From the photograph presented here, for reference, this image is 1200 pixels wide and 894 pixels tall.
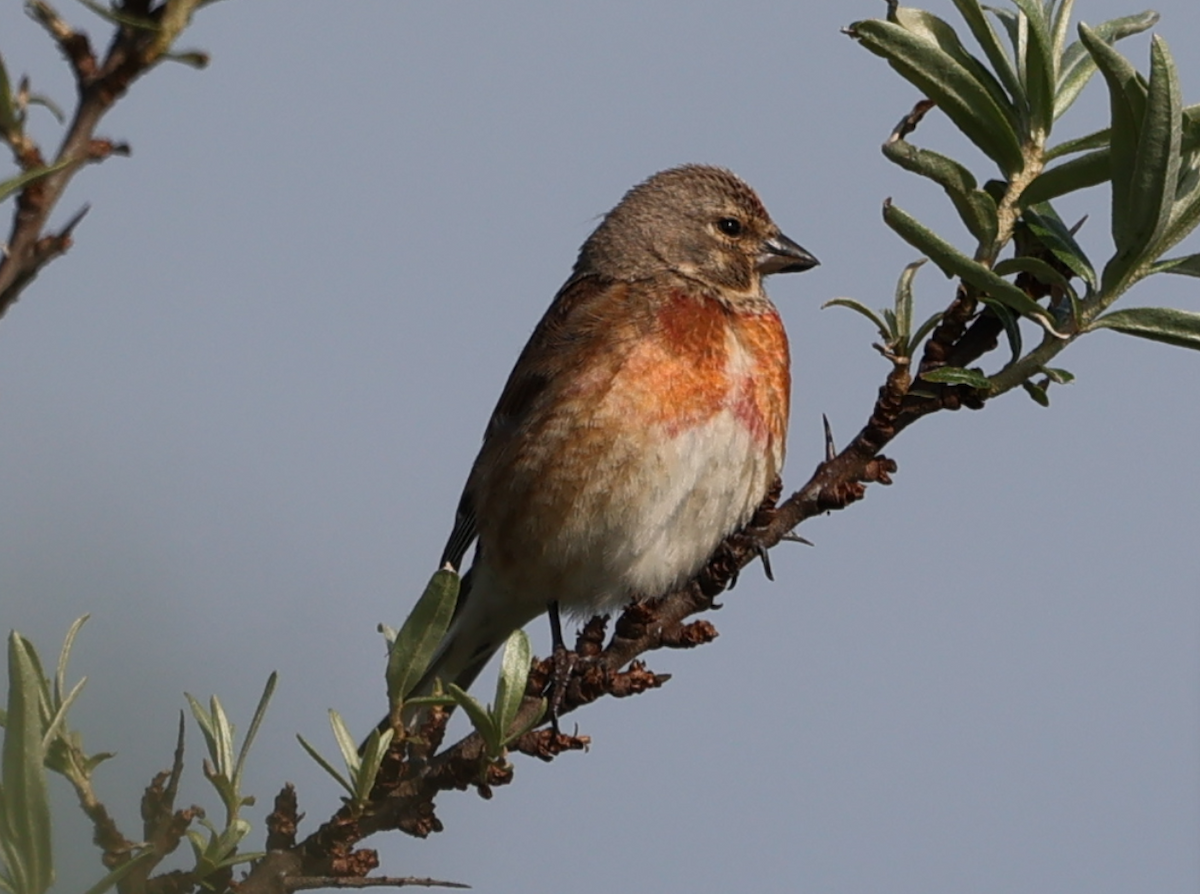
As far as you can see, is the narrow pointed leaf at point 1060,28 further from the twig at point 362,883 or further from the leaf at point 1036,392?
the twig at point 362,883

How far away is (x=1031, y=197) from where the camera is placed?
2.84 m

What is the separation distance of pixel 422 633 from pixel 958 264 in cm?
118

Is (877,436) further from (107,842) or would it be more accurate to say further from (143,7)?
(143,7)

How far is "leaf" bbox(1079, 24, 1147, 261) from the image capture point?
2.42 m

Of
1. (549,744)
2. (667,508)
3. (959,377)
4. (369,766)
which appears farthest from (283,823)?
(667,508)

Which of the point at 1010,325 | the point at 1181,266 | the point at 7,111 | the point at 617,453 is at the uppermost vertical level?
the point at 1181,266

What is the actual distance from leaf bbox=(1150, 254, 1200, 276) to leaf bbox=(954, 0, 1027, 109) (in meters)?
0.39

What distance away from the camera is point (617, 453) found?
16.8ft

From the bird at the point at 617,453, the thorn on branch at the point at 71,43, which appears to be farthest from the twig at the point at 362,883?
the bird at the point at 617,453

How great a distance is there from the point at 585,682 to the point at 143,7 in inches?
90.1

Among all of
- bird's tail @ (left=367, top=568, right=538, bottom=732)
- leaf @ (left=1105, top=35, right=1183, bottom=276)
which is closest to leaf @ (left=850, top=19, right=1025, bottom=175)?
leaf @ (left=1105, top=35, right=1183, bottom=276)

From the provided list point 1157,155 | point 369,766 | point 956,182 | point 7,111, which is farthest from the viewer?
point 369,766

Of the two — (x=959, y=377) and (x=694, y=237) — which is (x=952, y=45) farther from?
(x=694, y=237)

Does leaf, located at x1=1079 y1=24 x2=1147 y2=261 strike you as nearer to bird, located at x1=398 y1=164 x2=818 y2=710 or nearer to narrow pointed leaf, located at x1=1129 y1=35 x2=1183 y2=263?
A: narrow pointed leaf, located at x1=1129 y1=35 x2=1183 y2=263
